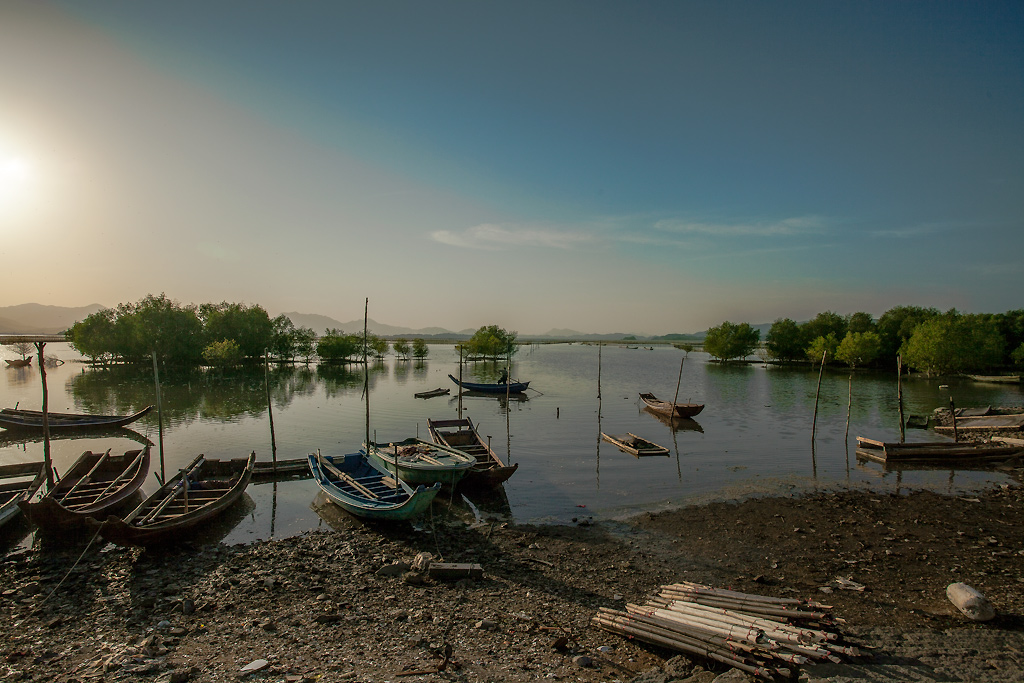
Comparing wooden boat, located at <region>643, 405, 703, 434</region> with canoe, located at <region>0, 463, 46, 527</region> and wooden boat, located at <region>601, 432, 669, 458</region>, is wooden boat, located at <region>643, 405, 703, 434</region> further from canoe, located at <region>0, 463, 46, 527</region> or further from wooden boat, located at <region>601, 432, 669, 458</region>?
canoe, located at <region>0, 463, 46, 527</region>

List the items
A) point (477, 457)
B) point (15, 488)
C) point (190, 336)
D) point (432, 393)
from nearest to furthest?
point (15, 488), point (477, 457), point (432, 393), point (190, 336)

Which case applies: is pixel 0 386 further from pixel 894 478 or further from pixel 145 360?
pixel 894 478

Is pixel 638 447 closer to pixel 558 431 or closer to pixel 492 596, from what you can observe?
pixel 558 431

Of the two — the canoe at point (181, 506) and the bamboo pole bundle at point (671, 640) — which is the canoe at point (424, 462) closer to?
the canoe at point (181, 506)

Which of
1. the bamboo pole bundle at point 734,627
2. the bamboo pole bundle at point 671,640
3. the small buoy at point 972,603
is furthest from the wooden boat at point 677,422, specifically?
the bamboo pole bundle at point 671,640

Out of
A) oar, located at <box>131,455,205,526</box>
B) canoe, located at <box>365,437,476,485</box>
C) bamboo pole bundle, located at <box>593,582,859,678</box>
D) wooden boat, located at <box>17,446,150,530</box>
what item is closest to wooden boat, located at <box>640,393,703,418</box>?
canoe, located at <box>365,437,476,485</box>

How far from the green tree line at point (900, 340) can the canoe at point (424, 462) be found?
128 feet

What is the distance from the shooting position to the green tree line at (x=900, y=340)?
6450 cm

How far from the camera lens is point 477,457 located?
19219 millimetres

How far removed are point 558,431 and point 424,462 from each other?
14.1 metres

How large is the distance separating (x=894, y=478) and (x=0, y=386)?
246 ft

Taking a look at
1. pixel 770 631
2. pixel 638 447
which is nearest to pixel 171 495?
pixel 770 631

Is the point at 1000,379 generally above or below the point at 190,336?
below

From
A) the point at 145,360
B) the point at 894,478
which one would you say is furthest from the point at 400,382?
the point at 894,478
